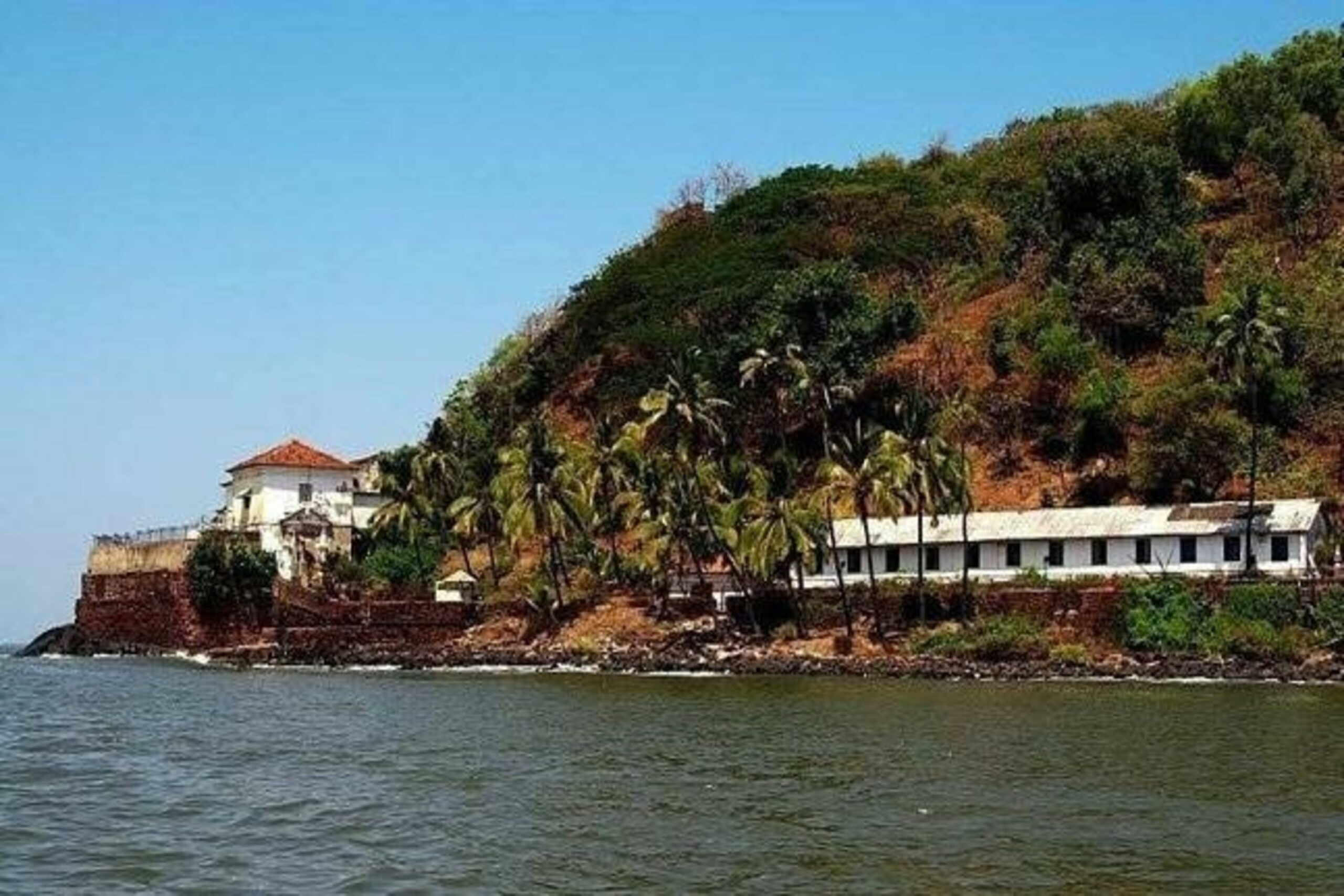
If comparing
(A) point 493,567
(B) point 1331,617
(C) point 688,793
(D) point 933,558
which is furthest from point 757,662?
(C) point 688,793

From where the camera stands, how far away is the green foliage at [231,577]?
92250 millimetres

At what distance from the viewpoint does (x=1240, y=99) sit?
4638 inches

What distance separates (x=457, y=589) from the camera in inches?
3632

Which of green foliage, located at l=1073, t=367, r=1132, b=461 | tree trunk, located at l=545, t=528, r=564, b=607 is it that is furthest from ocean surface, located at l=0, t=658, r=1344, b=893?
green foliage, located at l=1073, t=367, r=1132, b=461

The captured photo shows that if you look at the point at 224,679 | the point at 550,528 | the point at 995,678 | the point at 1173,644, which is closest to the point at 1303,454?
the point at 1173,644

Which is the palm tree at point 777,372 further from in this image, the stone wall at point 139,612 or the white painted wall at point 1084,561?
the stone wall at point 139,612

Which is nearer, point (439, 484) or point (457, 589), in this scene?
point (457, 589)

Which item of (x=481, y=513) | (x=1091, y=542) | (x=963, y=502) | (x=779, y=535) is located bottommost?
(x=1091, y=542)

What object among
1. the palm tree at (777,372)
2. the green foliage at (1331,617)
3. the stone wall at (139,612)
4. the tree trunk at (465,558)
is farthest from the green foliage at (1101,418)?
the stone wall at (139,612)

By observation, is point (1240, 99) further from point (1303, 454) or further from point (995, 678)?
point (995, 678)

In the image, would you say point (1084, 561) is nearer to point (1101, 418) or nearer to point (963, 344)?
point (1101, 418)

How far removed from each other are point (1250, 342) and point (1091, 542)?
11.8m

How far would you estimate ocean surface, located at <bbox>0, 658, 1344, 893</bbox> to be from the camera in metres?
25.6

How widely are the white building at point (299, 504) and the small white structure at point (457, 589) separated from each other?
1163 centimetres
